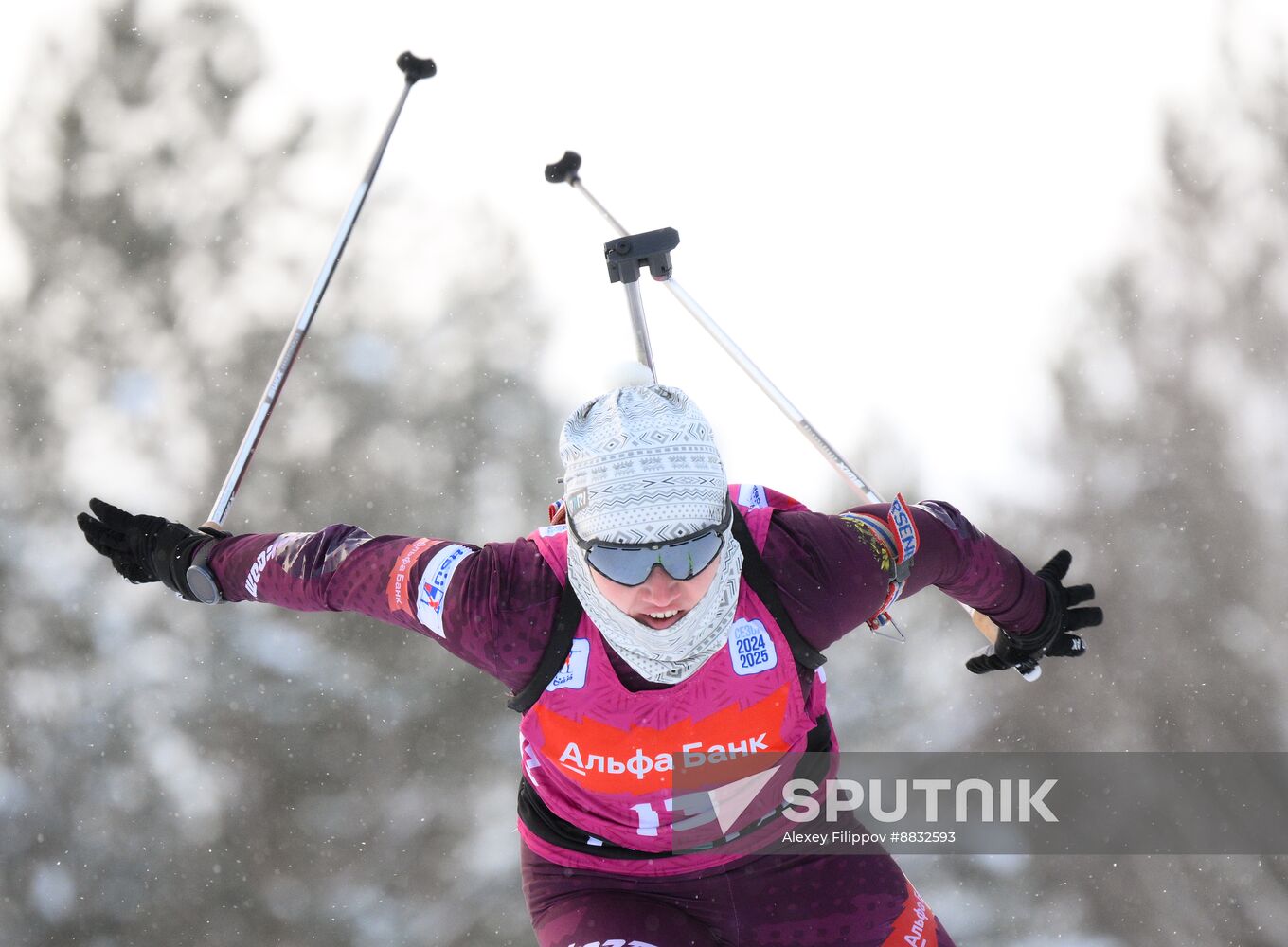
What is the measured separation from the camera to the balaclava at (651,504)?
2.64 metres

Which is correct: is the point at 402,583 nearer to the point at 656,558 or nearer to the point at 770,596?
the point at 656,558

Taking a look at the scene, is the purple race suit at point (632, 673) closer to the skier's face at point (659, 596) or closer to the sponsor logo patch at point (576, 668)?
the sponsor logo patch at point (576, 668)

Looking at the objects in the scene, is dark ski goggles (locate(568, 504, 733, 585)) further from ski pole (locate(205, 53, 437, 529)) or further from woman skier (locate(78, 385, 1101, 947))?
ski pole (locate(205, 53, 437, 529))

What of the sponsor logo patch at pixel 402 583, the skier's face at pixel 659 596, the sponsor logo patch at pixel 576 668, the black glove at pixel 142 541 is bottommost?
the sponsor logo patch at pixel 576 668

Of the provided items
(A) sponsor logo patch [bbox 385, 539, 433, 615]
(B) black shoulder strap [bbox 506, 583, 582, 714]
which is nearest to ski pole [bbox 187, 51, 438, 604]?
(A) sponsor logo patch [bbox 385, 539, 433, 615]

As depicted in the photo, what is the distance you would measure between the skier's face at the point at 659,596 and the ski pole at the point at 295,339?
1.24m

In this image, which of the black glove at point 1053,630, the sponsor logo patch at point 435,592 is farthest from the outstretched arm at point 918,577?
the sponsor logo patch at point 435,592

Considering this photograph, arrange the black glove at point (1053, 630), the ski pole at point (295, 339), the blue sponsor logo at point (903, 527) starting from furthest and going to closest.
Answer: the ski pole at point (295, 339), the black glove at point (1053, 630), the blue sponsor logo at point (903, 527)

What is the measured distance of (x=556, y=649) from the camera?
8.93 feet

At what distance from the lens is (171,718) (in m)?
7.32

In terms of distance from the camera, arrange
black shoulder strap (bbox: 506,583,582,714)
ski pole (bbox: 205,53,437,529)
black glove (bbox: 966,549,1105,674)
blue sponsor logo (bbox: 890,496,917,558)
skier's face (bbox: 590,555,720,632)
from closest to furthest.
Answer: skier's face (bbox: 590,555,720,632)
black shoulder strap (bbox: 506,583,582,714)
blue sponsor logo (bbox: 890,496,917,558)
black glove (bbox: 966,549,1105,674)
ski pole (bbox: 205,53,437,529)

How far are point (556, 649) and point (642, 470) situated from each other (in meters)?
0.47

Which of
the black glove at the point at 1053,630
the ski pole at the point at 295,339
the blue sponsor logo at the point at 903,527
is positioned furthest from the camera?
the ski pole at the point at 295,339

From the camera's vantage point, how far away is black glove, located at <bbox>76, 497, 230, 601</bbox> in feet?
9.82
